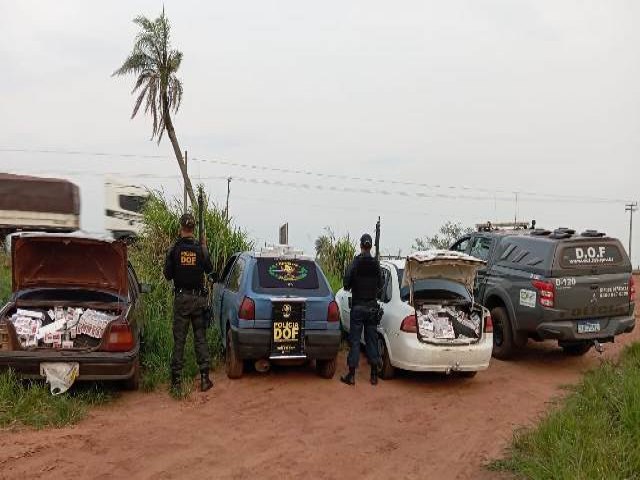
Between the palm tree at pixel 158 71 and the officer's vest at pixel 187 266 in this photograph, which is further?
the palm tree at pixel 158 71

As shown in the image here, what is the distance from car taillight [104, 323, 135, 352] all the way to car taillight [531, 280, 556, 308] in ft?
19.0

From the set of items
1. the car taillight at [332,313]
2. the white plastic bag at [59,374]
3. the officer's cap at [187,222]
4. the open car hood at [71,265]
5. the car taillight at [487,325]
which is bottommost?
the white plastic bag at [59,374]

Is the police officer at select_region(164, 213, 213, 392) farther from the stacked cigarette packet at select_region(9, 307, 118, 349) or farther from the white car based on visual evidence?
the white car

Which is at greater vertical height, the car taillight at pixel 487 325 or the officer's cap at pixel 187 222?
the officer's cap at pixel 187 222

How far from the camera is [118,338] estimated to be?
675 centimetres

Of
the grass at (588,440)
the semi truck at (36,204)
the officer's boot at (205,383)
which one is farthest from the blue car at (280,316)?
the semi truck at (36,204)

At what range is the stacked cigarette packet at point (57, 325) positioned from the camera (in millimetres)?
6730

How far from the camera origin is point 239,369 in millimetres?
7898

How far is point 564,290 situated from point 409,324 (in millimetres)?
2556

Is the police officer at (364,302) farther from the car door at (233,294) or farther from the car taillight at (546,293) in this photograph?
the car taillight at (546,293)

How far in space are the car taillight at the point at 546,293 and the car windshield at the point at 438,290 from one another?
3.55 ft

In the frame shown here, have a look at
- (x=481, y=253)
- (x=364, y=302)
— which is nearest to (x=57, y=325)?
(x=364, y=302)

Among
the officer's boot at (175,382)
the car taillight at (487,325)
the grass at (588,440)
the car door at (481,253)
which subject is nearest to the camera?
the grass at (588,440)

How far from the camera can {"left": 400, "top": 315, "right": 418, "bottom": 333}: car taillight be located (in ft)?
25.9
